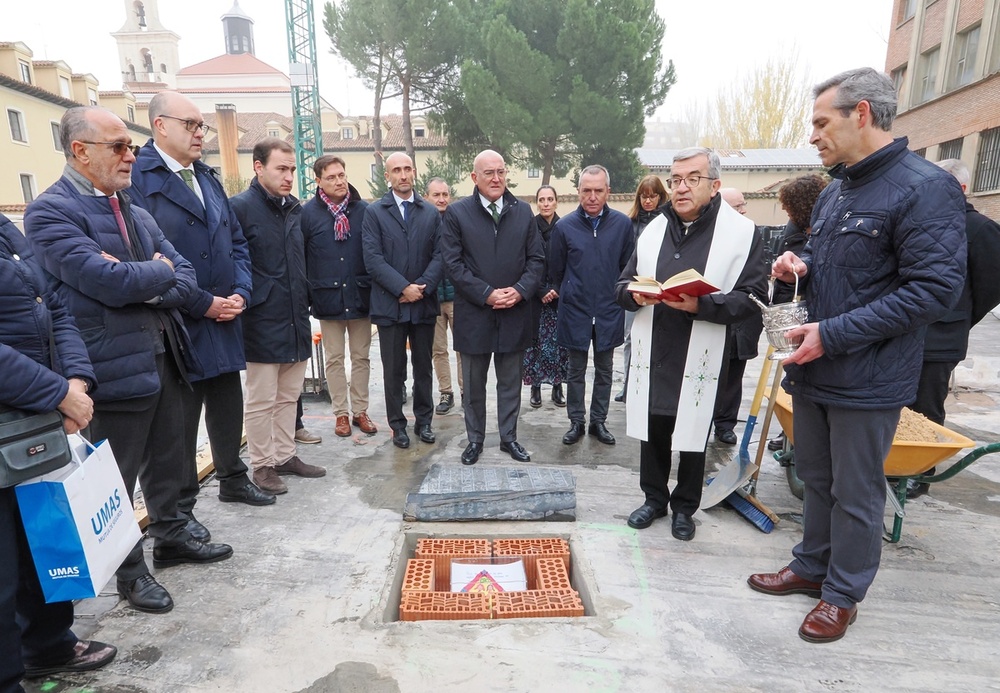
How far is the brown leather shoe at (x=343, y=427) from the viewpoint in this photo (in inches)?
184

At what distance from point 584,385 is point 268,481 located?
238cm

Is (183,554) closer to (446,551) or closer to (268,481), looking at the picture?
(268,481)

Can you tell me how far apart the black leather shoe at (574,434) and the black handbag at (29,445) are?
10.7 feet

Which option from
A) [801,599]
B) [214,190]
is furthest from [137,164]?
[801,599]

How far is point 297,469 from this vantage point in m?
3.92

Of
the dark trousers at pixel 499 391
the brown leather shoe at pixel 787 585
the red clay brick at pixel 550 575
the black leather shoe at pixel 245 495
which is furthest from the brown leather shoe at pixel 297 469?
the brown leather shoe at pixel 787 585

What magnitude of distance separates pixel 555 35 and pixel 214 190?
850 inches

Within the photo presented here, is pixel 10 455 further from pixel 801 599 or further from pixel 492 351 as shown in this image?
pixel 801 599

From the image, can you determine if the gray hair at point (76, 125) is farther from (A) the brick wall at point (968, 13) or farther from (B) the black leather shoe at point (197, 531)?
(A) the brick wall at point (968, 13)

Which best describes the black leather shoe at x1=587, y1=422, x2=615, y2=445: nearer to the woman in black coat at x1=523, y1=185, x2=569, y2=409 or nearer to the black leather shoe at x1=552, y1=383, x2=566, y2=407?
the woman in black coat at x1=523, y1=185, x2=569, y2=409

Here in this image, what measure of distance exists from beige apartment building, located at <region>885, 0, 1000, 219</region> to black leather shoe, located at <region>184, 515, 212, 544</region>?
17.0 m

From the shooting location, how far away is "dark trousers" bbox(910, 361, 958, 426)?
3.47 meters

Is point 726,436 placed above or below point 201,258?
below

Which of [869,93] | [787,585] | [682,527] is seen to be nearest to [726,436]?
[682,527]
